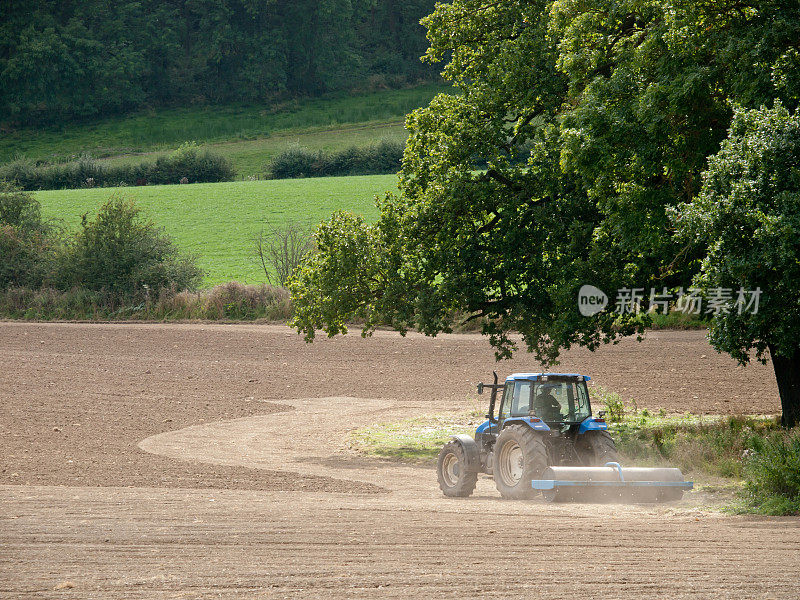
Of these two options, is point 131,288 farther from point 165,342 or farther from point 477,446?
point 477,446

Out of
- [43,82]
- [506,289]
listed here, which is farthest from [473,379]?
[43,82]

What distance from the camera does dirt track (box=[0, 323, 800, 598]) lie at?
8539 mm

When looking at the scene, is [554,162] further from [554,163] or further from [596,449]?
[596,449]

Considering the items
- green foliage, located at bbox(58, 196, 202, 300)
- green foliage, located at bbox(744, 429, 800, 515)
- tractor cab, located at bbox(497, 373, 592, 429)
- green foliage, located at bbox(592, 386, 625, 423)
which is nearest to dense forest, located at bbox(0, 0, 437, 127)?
green foliage, located at bbox(58, 196, 202, 300)

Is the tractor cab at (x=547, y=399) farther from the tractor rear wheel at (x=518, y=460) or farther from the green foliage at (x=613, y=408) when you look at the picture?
the green foliage at (x=613, y=408)

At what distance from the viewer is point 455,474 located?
48.4 ft

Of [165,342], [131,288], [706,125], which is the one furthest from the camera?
[131,288]

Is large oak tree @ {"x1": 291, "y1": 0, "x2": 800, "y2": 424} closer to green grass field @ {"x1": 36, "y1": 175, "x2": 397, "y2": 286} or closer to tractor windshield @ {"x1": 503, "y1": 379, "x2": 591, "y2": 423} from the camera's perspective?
tractor windshield @ {"x1": 503, "y1": 379, "x2": 591, "y2": 423}

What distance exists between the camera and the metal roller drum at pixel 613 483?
12.7m

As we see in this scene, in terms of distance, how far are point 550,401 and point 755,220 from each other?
4.25 m

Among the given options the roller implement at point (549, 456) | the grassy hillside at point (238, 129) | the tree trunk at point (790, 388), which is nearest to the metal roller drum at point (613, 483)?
the roller implement at point (549, 456)

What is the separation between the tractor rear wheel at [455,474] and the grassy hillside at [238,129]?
78460mm

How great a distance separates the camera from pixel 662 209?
627 inches

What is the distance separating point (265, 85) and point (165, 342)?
3047 inches
